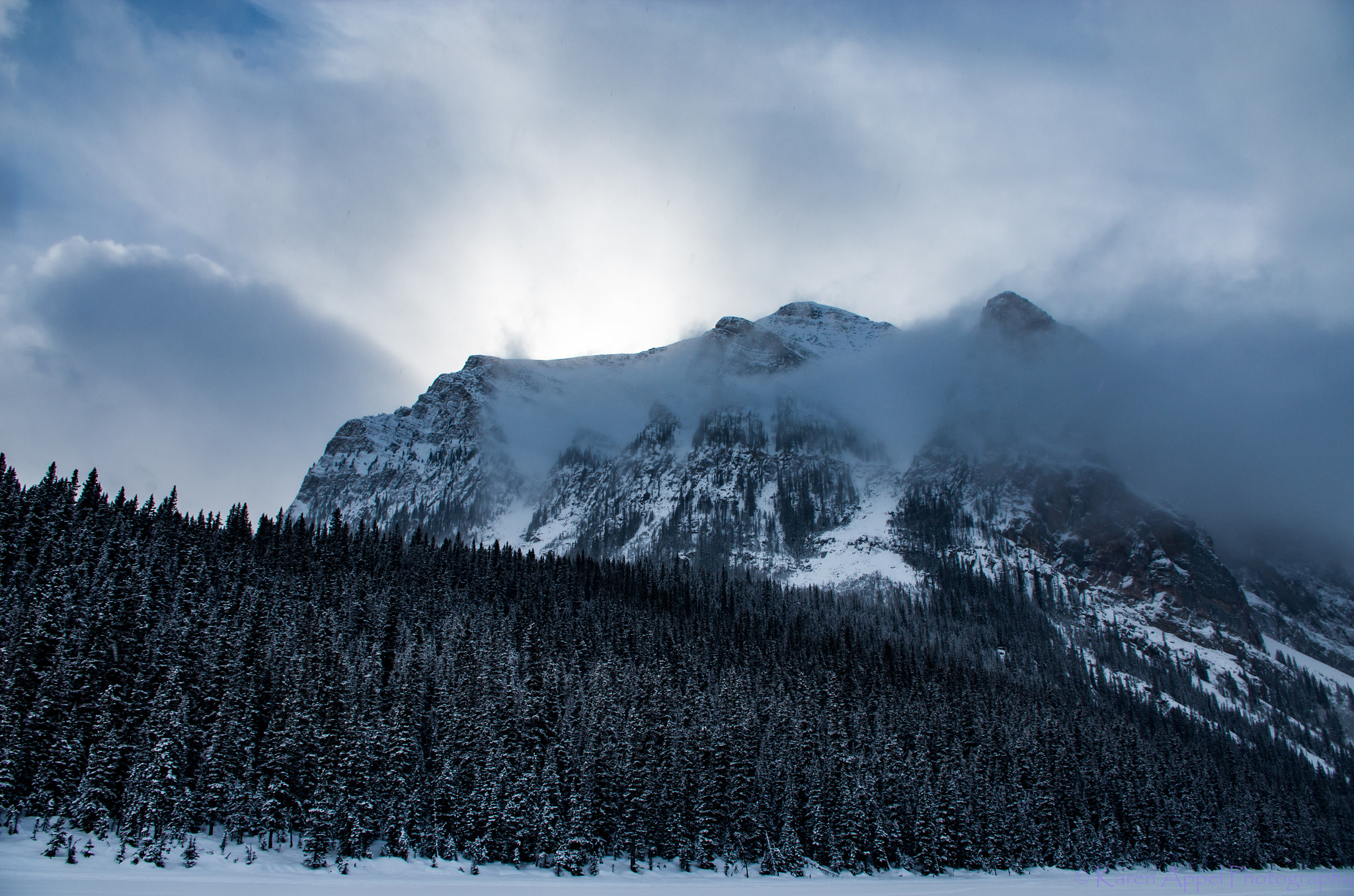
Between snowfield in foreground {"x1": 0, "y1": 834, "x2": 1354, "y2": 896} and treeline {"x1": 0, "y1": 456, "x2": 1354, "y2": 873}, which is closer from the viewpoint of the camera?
snowfield in foreground {"x1": 0, "y1": 834, "x2": 1354, "y2": 896}

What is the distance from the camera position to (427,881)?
157 feet

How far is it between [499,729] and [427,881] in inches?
723

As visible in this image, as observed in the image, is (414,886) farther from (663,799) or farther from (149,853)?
(663,799)

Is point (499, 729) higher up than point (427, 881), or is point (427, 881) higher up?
point (499, 729)

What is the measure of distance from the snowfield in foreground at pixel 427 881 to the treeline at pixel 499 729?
1.93 metres

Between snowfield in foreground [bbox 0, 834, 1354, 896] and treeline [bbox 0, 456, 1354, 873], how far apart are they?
1.93 metres

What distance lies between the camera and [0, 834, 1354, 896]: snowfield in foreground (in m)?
36.2

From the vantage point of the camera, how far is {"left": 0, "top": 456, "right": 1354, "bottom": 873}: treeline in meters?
52.7

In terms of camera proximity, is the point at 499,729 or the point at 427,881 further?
the point at 499,729

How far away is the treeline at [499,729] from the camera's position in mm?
52656

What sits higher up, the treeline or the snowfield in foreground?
the treeline

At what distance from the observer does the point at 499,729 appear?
65.9 meters

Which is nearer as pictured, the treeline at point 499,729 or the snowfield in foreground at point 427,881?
the snowfield in foreground at point 427,881

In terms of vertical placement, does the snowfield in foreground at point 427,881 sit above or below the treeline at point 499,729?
below
